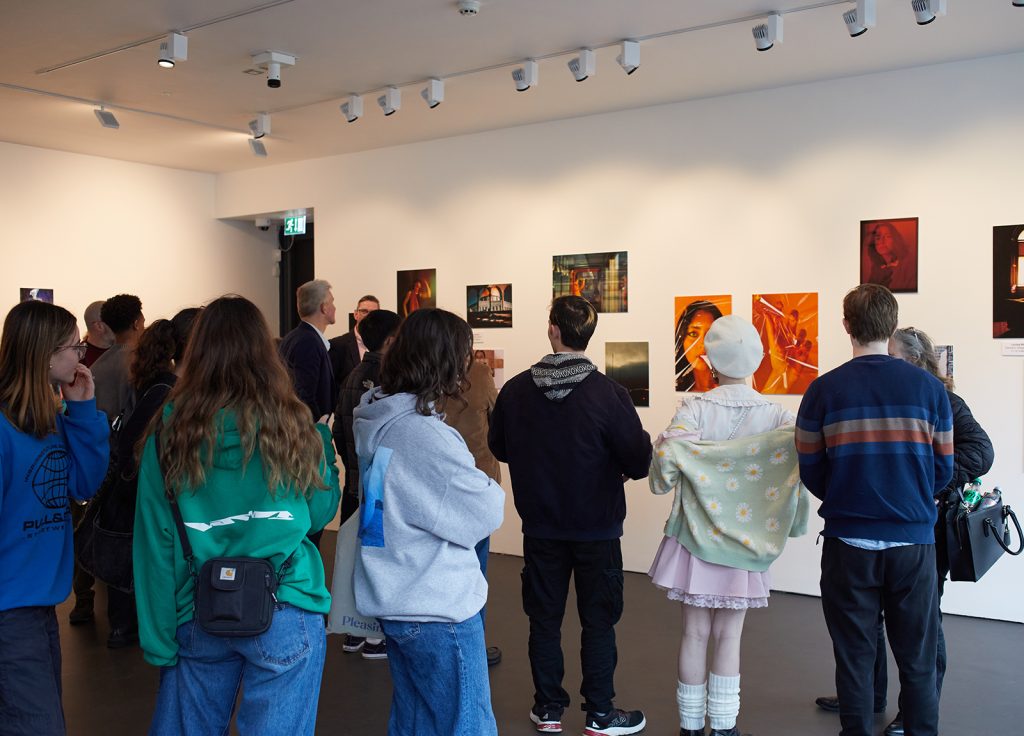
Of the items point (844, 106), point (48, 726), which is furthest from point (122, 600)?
point (844, 106)

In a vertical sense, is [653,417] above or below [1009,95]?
below

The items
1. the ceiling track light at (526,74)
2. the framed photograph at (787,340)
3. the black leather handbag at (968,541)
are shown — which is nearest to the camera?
the black leather handbag at (968,541)

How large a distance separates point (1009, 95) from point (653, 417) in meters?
3.04

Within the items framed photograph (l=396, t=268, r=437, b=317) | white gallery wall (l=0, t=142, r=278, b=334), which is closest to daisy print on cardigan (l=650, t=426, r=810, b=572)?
framed photograph (l=396, t=268, r=437, b=317)

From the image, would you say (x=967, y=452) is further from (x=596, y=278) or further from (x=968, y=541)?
(x=596, y=278)

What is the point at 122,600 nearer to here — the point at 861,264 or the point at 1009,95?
the point at 861,264

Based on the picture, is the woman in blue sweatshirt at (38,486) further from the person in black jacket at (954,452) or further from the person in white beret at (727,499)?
the person in black jacket at (954,452)

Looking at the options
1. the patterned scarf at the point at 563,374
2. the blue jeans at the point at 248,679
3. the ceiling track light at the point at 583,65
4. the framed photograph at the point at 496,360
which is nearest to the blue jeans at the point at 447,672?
the blue jeans at the point at 248,679

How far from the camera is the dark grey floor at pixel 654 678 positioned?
13.5ft

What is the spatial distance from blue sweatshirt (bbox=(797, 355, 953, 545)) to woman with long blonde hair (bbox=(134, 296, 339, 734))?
6.06ft

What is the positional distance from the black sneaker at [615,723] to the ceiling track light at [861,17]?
11.3 ft

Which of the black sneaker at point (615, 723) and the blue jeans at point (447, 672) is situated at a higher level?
the blue jeans at point (447, 672)

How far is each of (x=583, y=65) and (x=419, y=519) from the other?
12.7 ft

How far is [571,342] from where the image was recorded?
12.5 ft
